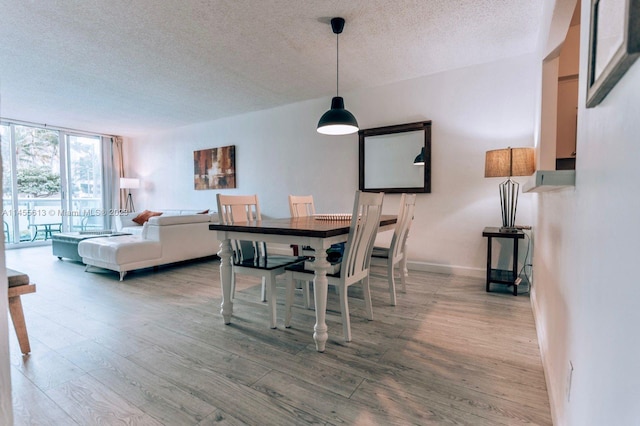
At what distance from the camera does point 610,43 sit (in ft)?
2.33

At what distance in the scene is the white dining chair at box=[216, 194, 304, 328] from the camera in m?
2.23

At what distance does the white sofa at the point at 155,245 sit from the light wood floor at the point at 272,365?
733mm

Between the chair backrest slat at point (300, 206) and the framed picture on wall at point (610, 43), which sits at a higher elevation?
the framed picture on wall at point (610, 43)

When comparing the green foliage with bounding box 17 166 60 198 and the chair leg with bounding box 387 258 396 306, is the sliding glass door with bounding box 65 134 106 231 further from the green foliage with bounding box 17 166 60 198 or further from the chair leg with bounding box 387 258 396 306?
the chair leg with bounding box 387 258 396 306

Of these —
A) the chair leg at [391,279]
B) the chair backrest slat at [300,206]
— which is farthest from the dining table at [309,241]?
the chair backrest slat at [300,206]

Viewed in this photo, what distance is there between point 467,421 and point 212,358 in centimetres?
134

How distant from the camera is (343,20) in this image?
264 centimetres

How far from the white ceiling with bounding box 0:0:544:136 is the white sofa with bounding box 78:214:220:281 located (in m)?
1.78

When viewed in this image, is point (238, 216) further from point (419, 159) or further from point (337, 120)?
point (419, 159)

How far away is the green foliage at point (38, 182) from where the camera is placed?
5988mm

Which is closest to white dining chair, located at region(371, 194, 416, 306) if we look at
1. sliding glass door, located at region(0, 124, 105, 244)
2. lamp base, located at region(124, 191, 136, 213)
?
lamp base, located at region(124, 191, 136, 213)

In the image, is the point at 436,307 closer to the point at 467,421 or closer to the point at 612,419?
the point at 467,421

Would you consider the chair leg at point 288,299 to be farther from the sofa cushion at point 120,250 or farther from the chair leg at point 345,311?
the sofa cushion at point 120,250

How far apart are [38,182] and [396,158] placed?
6763 mm
